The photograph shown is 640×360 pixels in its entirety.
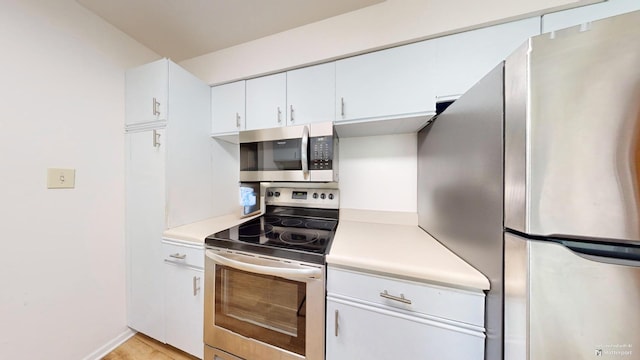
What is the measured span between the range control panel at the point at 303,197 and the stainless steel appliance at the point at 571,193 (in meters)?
1.07

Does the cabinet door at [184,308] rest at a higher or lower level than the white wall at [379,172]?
lower

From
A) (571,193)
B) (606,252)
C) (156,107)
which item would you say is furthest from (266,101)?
(606,252)

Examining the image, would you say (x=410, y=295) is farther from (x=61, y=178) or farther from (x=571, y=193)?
(x=61, y=178)

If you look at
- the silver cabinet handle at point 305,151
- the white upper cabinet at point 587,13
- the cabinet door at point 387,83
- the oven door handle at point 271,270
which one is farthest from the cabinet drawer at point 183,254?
the white upper cabinet at point 587,13

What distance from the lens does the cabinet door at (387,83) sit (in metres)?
1.06

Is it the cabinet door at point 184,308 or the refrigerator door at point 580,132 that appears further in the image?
the cabinet door at point 184,308

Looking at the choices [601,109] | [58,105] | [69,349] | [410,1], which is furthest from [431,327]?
[58,105]

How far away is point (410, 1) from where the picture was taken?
108 centimetres

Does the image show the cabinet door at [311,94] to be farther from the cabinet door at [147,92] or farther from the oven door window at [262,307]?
the oven door window at [262,307]

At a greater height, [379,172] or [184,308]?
[379,172]

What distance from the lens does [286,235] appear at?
3.93ft

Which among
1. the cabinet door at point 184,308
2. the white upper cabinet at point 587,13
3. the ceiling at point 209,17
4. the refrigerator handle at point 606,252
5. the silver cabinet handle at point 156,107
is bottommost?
the cabinet door at point 184,308

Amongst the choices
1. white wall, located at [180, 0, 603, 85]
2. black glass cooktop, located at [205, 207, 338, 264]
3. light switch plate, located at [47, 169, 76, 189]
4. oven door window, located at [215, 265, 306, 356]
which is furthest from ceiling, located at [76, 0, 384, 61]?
oven door window, located at [215, 265, 306, 356]

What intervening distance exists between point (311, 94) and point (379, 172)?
77 centimetres
